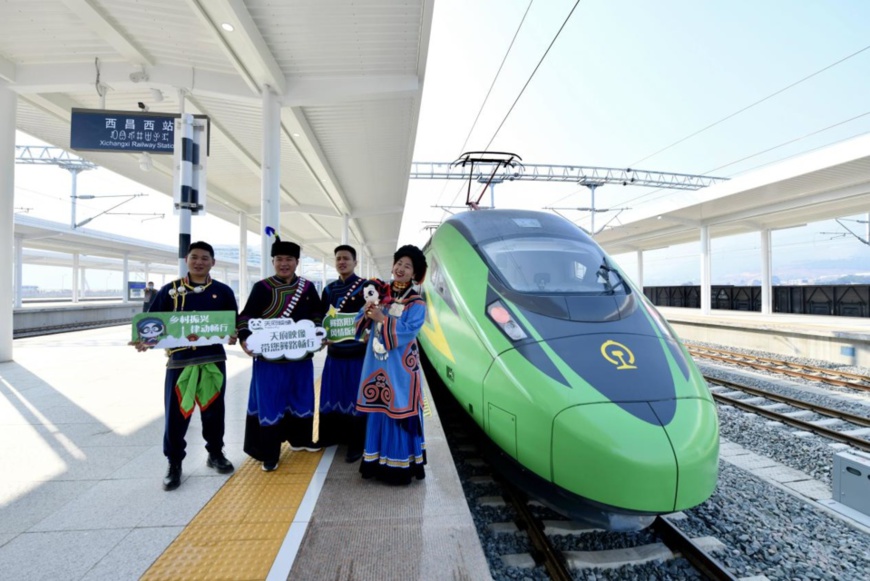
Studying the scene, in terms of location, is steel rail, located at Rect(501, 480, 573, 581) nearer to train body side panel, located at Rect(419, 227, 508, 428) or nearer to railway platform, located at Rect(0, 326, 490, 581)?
railway platform, located at Rect(0, 326, 490, 581)

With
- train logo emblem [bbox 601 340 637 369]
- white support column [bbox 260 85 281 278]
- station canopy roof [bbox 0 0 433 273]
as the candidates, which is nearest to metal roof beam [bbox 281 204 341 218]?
station canopy roof [bbox 0 0 433 273]

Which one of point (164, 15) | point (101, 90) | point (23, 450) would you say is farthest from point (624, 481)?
point (101, 90)

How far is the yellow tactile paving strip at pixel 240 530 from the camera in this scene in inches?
87.0

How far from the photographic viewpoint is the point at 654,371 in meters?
2.78

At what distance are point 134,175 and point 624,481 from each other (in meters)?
16.0

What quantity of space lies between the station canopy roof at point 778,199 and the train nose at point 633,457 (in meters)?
13.1

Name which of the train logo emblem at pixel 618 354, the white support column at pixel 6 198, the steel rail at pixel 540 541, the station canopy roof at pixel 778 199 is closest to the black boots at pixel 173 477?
the steel rail at pixel 540 541

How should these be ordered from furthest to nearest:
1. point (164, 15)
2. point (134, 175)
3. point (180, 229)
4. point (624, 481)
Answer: point (134, 175)
point (164, 15)
point (180, 229)
point (624, 481)

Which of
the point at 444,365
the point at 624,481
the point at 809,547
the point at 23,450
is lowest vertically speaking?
the point at 809,547

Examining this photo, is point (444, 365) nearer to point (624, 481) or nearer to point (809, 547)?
point (624, 481)

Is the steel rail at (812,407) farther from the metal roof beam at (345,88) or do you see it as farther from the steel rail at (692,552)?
the metal roof beam at (345,88)

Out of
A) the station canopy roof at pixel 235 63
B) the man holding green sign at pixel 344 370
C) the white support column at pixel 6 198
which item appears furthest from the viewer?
the white support column at pixel 6 198

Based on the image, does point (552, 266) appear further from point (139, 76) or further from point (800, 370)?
point (800, 370)

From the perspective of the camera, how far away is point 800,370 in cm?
935
